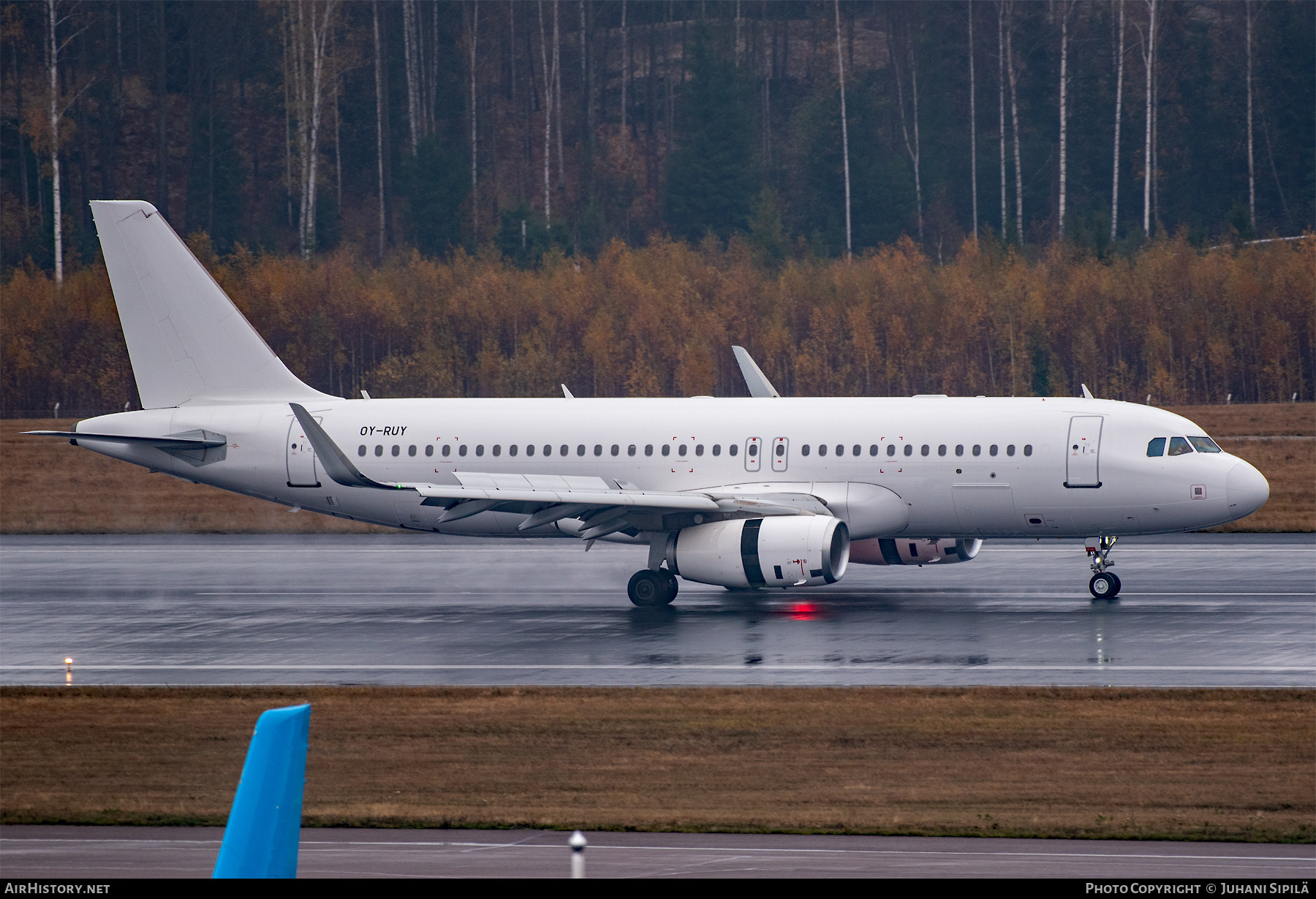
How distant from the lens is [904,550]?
31.1 metres

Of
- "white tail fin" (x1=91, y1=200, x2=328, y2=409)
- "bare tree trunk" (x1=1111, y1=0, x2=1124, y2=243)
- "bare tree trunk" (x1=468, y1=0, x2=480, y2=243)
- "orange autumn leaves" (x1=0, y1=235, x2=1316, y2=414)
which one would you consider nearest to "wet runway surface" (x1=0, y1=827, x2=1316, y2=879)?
"white tail fin" (x1=91, y1=200, x2=328, y2=409)

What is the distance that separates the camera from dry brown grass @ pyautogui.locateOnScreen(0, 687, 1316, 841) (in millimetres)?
14945

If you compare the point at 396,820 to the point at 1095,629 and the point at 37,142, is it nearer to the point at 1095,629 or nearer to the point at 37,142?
the point at 1095,629

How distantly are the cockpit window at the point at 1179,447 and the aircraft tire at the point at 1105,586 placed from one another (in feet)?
8.40

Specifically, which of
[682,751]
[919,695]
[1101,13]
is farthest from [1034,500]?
[1101,13]

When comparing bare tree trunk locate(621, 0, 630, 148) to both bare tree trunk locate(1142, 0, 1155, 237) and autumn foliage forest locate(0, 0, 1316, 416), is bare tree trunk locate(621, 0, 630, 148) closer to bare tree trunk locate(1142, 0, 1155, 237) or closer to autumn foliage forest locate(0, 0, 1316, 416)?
autumn foliage forest locate(0, 0, 1316, 416)

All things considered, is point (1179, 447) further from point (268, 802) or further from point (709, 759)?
point (268, 802)

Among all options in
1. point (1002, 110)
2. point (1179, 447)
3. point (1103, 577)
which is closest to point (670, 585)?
point (1103, 577)

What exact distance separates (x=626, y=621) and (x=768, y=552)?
9.54 feet

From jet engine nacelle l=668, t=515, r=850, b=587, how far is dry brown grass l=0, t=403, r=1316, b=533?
18.9 metres

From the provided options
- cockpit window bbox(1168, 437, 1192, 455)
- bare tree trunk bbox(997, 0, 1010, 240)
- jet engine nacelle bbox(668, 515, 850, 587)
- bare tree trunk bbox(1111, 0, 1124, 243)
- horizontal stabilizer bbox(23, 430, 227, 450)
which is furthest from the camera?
bare tree trunk bbox(997, 0, 1010, 240)

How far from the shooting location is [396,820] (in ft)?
48.8

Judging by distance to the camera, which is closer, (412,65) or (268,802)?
(268,802)

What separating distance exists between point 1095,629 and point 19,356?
5603 centimetres
